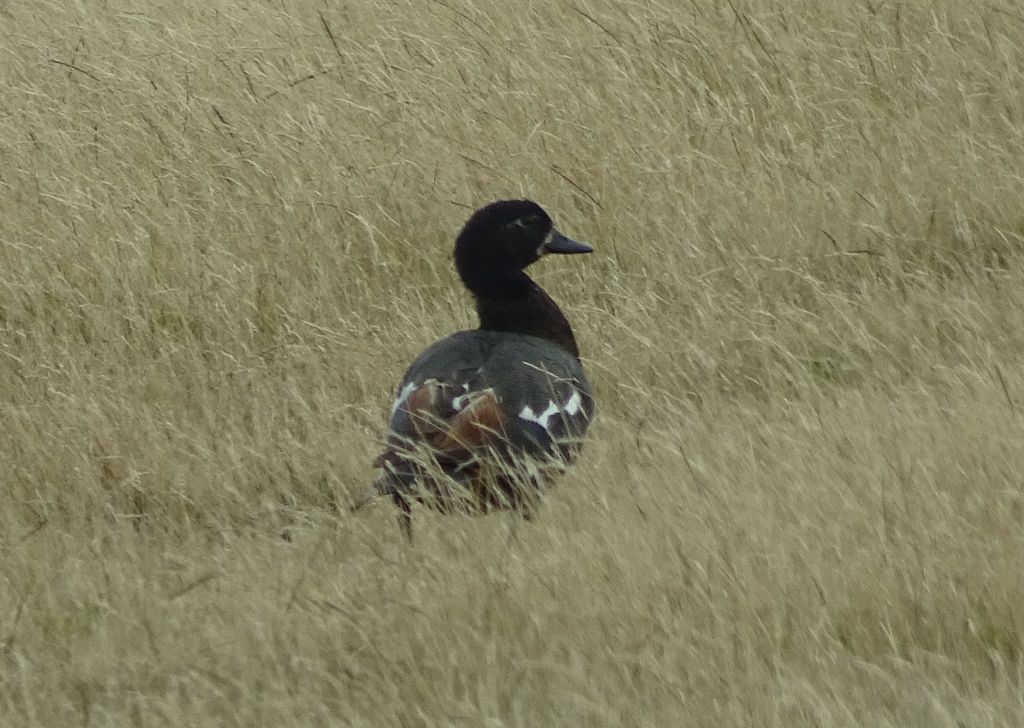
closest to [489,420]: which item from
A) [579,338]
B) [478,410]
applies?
[478,410]

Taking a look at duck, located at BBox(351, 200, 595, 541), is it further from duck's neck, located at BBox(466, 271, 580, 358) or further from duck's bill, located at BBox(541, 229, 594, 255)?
duck's bill, located at BBox(541, 229, 594, 255)

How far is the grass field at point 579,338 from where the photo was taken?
361 centimetres

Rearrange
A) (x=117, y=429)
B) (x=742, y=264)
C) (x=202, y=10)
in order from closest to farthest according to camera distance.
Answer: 1. (x=117, y=429)
2. (x=742, y=264)
3. (x=202, y=10)

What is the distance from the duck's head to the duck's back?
1.50 feet

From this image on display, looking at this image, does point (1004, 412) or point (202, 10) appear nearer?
point (1004, 412)

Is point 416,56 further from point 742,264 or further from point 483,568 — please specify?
point 483,568

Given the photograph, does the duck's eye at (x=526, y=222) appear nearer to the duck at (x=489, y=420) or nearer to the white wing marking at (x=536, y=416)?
the duck at (x=489, y=420)

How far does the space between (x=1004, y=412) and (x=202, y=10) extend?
543 centimetres

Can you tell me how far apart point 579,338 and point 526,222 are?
1.83ft

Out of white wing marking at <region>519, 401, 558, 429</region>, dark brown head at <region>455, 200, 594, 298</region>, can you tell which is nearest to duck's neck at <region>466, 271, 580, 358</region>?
dark brown head at <region>455, 200, 594, 298</region>

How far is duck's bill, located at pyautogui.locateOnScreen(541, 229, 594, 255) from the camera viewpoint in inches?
221

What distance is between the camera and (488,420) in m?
4.57

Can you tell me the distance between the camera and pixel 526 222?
5.54 m

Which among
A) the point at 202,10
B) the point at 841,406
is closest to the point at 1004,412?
the point at 841,406
